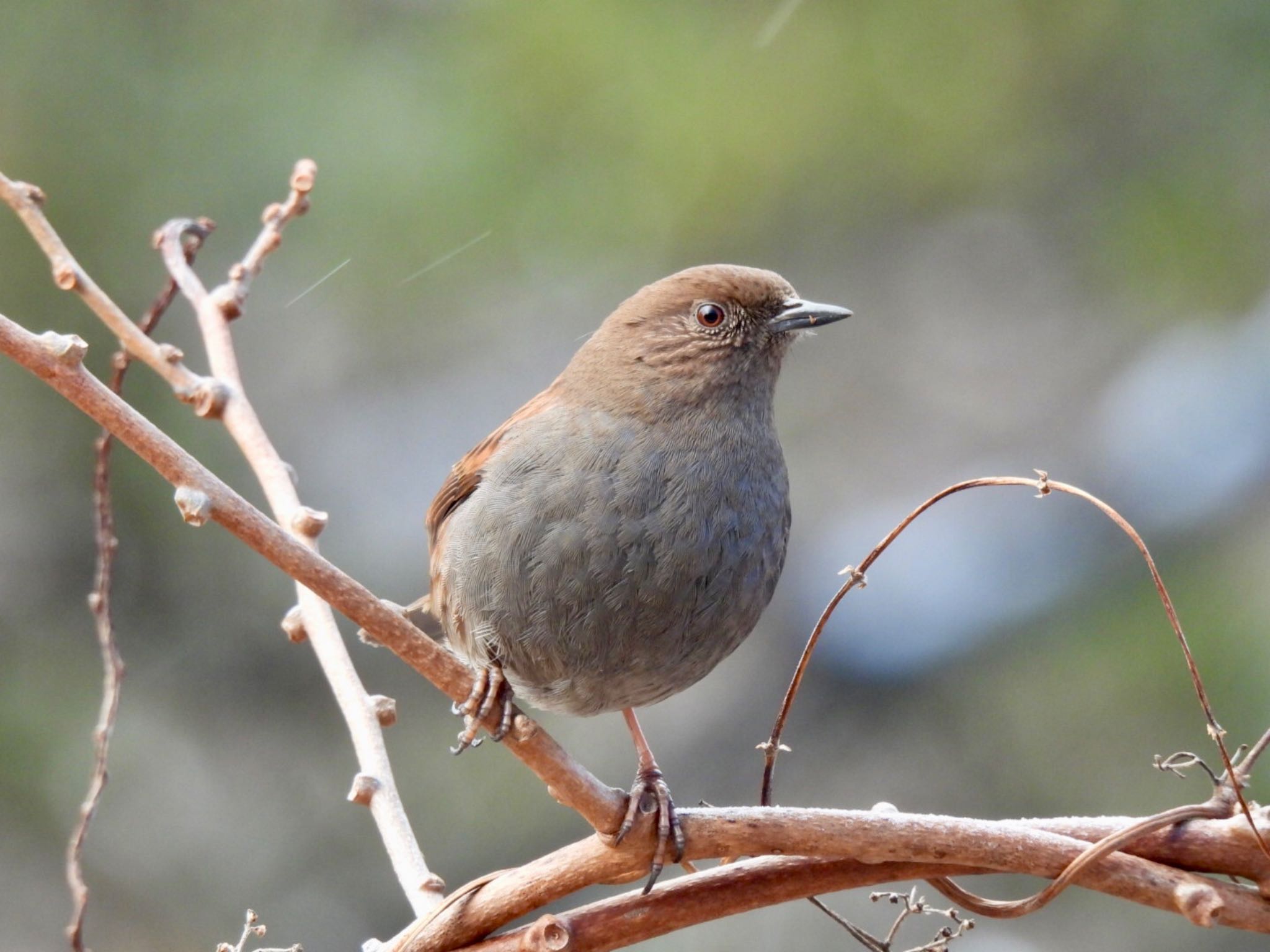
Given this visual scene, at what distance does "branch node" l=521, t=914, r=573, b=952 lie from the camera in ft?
5.44

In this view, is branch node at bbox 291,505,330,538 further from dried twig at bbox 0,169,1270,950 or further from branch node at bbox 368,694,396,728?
dried twig at bbox 0,169,1270,950

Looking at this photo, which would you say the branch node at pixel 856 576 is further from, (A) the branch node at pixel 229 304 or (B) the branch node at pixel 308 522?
(A) the branch node at pixel 229 304

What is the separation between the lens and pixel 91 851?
4.62 meters

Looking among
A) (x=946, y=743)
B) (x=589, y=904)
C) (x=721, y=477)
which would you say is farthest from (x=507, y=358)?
(x=589, y=904)

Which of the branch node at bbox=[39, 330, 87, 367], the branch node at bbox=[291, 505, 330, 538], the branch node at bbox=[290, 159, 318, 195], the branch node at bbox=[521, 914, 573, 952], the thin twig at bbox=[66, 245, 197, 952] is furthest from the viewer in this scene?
the branch node at bbox=[290, 159, 318, 195]

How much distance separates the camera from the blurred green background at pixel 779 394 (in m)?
4.55

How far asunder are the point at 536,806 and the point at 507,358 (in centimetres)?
167

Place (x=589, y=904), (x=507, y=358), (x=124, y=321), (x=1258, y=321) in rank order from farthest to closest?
1. (x=507, y=358)
2. (x=1258, y=321)
3. (x=124, y=321)
4. (x=589, y=904)

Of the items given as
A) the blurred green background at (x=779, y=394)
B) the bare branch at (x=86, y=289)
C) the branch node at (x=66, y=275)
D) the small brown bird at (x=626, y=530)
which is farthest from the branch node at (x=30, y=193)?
the blurred green background at (x=779, y=394)

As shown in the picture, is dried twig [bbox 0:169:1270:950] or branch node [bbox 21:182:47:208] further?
branch node [bbox 21:182:47:208]

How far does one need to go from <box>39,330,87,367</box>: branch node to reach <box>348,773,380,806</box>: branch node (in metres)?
0.85

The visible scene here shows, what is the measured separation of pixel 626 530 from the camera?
2381mm

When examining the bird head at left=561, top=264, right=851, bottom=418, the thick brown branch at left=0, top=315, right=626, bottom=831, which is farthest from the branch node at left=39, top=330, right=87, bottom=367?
the bird head at left=561, top=264, right=851, bottom=418

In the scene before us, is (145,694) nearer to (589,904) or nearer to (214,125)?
(214,125)
